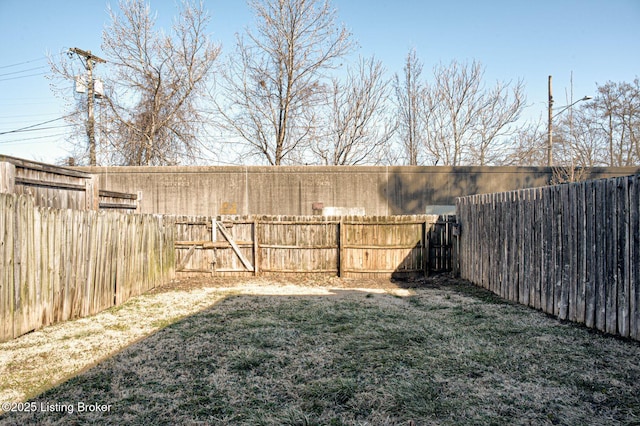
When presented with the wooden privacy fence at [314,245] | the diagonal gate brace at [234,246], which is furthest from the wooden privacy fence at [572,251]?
the diagonal gate brace at [234,246]

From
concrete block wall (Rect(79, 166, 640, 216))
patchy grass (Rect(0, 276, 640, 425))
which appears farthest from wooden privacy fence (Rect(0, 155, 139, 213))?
concrete block wall (Rect(79, 166, 640, 216))

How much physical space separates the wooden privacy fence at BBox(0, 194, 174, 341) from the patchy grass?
4.82 feet

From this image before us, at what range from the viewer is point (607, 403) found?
9.37 feet

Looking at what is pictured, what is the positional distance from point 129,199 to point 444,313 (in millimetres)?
8361

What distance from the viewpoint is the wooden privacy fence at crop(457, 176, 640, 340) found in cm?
432

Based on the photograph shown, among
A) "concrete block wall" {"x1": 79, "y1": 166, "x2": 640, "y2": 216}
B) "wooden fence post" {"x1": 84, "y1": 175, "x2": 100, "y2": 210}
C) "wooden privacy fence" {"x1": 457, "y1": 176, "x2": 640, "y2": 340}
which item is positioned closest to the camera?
"wooden privacy fence" {"x1": 457, "y1": 176, "x2": 640, "y2": 340}

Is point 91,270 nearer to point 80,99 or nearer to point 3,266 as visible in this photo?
point 3,266

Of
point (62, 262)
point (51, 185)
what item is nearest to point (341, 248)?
point (62, 262)

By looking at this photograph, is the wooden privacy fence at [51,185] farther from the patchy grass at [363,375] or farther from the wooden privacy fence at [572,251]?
the wooden privacy fence at [572,251]

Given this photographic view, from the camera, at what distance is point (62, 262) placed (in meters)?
5.34

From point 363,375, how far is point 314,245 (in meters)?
6.46

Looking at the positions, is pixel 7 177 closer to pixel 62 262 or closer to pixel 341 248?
pixel 62 262

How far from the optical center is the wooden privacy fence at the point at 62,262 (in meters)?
4.43

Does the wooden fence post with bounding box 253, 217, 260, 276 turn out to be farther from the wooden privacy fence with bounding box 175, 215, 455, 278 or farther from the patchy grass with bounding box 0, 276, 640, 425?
the patchy grass with bounding box 0, 276, 640, 425
